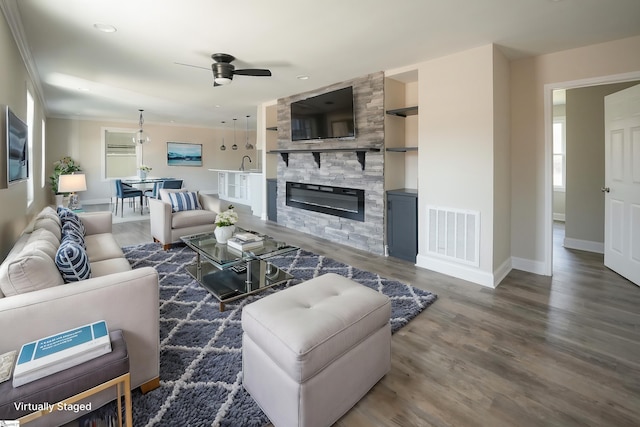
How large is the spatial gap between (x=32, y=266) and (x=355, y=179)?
3733mm

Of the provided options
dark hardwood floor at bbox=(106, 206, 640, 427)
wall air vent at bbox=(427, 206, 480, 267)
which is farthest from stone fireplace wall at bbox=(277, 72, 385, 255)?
dark hardwood floor at bbox=(106, 206, 640, 427)

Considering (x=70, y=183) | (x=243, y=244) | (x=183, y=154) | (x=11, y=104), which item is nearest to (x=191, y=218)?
(x=243, y=244)

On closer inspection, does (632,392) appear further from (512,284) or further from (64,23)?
(64,23)

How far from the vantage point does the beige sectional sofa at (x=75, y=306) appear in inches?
54.5

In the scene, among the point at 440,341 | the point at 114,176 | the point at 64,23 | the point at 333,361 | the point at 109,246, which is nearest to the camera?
the point at 333,361

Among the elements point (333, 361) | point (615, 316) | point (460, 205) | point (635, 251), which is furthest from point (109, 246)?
point (635, 251)

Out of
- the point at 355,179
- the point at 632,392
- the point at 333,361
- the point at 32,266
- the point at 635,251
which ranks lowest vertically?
the point at 632,392

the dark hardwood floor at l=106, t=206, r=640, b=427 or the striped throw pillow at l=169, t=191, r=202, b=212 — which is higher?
the striped throw pillow at l=169, t=191, r=202, b=212

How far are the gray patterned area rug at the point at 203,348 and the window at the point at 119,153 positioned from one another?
22.8 ft

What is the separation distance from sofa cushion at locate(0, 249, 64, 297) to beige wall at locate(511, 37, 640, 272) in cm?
427

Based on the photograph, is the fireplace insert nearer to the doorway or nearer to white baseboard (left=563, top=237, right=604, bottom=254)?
the doorway

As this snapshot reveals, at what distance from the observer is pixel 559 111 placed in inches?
256

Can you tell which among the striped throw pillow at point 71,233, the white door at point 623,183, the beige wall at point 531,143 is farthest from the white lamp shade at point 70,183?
the white door at point 623,183

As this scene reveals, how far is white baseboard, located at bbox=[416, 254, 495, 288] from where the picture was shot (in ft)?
11.0
